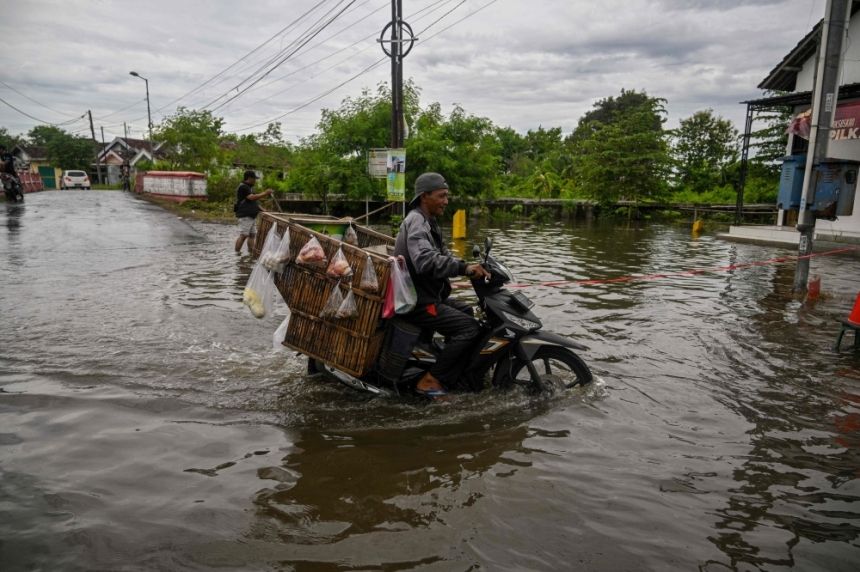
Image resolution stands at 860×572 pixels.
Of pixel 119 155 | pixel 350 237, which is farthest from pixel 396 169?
pixel 119 155

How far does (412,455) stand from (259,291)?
1.92m

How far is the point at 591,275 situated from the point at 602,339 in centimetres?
491

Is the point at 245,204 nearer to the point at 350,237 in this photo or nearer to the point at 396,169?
the point at 396,169

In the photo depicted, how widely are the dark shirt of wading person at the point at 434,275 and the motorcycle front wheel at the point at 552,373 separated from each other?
0.52 metres

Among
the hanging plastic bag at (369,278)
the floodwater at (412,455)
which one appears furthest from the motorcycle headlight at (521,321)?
the hanging plastic bag at (369,278)

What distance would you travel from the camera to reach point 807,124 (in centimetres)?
1480

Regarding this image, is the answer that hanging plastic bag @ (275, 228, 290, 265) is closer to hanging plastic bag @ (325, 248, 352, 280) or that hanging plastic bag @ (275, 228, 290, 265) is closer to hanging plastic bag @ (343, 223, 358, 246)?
hanging plastic bag @ (325, 248, 352, 280)

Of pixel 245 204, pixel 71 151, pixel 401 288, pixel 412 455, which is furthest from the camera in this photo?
pixel 71 151

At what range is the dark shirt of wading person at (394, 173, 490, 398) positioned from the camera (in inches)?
170

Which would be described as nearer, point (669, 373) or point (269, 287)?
point (269, 287)

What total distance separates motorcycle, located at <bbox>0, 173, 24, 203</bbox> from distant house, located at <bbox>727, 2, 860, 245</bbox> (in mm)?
29732

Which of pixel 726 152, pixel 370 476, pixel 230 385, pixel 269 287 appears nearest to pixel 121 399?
pixel 230 385

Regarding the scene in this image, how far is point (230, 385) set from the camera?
16.9ft

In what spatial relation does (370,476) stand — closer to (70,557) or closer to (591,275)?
(70,557)
